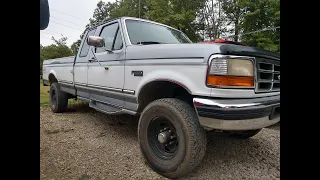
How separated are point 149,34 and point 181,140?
4.61 ft

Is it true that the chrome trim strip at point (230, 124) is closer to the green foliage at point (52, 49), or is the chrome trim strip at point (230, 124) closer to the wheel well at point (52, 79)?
the green foliage at point (52, 49)

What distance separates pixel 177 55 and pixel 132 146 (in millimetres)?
1122

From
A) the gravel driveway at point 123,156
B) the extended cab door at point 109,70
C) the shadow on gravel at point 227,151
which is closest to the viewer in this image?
the gravel driveway at point 123,156

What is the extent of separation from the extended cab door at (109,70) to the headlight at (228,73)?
3.55ft

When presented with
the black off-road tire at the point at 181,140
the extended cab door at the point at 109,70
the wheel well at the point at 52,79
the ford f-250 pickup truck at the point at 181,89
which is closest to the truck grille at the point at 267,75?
the ford f-250 pickup truck at the point at 181,89

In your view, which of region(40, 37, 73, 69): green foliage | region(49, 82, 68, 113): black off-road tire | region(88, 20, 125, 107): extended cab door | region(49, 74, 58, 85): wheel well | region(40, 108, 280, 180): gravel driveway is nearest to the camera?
region(40, 37, 73, 69): green foliage

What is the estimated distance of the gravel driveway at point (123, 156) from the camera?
1.66 metres

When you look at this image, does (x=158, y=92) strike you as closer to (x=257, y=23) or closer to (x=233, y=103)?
(x=233, y=103)

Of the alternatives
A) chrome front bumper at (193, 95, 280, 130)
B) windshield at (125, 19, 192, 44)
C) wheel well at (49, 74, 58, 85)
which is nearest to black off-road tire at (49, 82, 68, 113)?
wheel well at (49, 74, 58, 85)

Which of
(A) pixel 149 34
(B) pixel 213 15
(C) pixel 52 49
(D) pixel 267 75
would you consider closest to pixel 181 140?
(D) pixel 267 75

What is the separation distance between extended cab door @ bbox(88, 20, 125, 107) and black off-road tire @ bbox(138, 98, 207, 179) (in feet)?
2.17

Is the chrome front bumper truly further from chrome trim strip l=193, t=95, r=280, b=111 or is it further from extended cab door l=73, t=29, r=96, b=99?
extended cab door l=73, t=29, r=96, b=99

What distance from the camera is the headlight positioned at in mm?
1468
